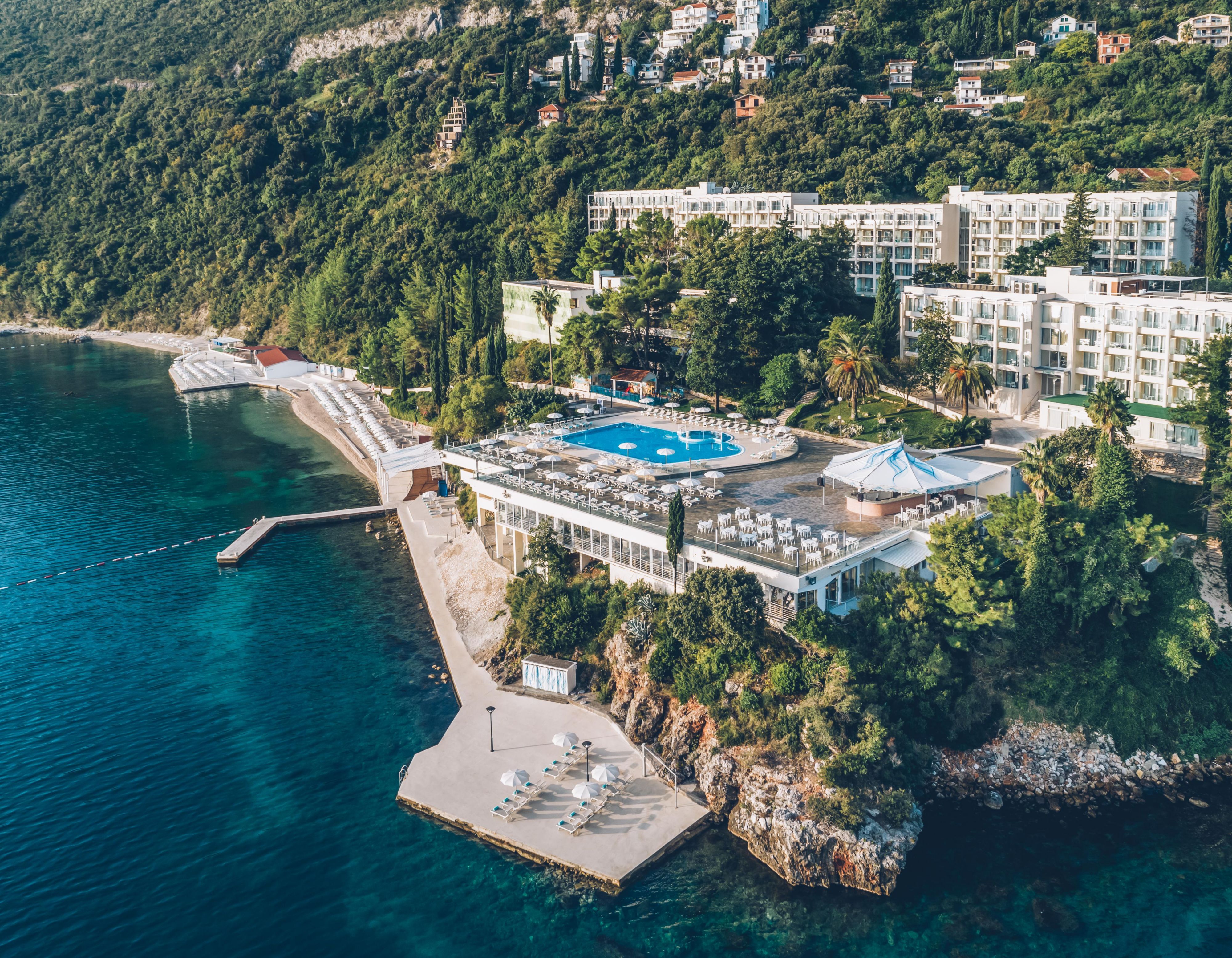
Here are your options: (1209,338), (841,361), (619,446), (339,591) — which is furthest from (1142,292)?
(339,591)

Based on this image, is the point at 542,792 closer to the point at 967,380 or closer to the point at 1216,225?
the point at 967,380

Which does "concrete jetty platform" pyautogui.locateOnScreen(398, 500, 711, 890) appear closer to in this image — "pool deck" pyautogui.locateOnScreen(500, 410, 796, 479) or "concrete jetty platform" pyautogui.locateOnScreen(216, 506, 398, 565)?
"pool deck" pyautogui.locateOnScreen(500, 410, 796, 479)

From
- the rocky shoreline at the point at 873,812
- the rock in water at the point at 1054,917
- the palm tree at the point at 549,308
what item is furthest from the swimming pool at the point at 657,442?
the rock in water at the point at 1054,917

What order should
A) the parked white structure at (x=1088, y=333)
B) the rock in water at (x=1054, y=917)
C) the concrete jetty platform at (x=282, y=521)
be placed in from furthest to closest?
the concrete jetty platform at (x=282, y=521) < the parked white structure at (x=1088, y=333) < the rock in water at (x=1054, y=917)

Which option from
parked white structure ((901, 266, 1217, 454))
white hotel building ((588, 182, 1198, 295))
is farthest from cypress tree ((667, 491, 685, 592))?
white hotel building ((588, 182, 1198, 295))

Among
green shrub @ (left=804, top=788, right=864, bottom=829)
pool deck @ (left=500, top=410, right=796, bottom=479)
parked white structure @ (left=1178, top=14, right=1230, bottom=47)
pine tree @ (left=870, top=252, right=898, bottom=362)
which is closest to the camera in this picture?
green shrub @ (left=804, top=788, right=864, bottom=829)

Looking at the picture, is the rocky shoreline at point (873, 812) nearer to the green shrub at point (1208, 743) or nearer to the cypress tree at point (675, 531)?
the green shrub at point (1208, 743)
